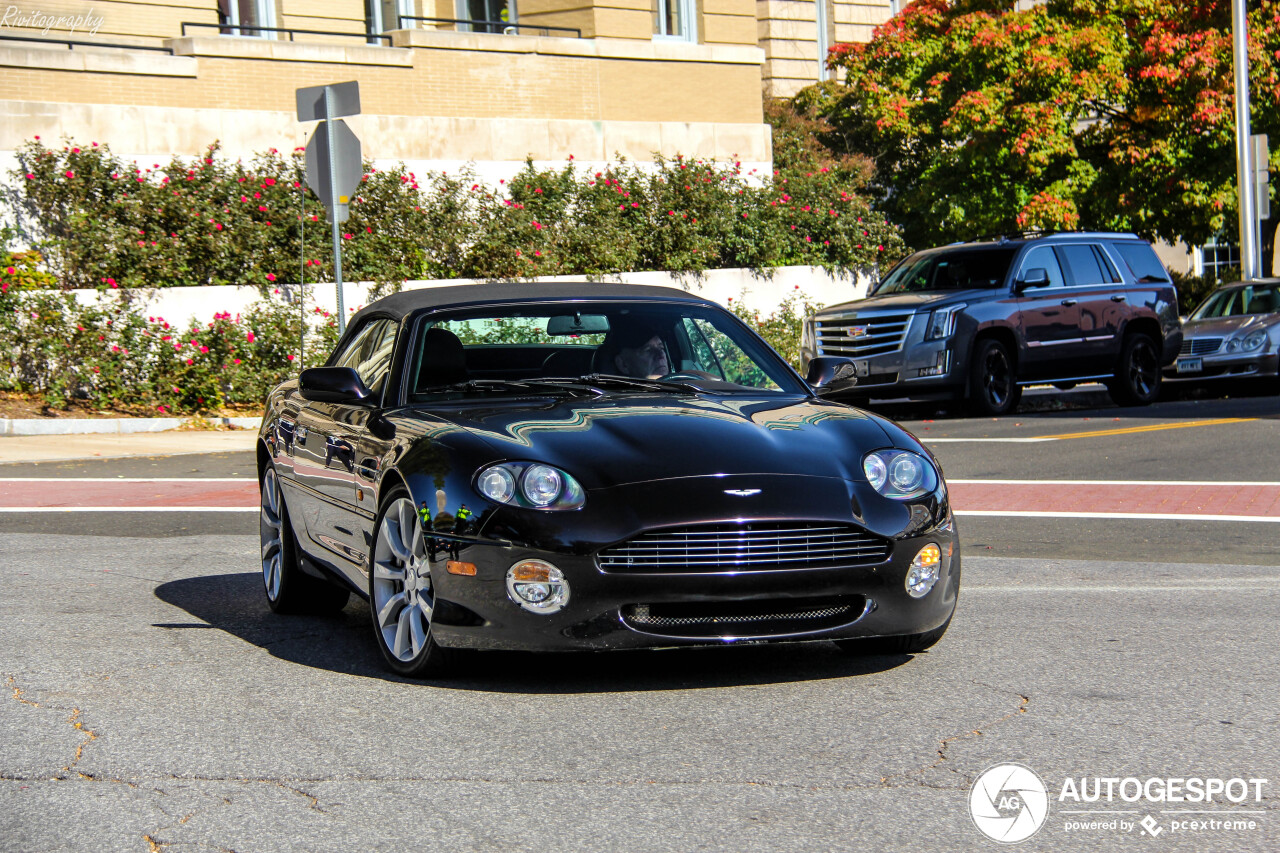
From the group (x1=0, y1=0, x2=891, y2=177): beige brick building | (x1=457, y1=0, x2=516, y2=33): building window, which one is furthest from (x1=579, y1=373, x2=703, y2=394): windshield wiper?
(x1=457, y1=0, x2=516, y2=33): building window

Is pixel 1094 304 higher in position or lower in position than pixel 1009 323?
higher

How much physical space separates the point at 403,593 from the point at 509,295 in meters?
1.57

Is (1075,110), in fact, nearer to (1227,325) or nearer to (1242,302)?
(1242,302)

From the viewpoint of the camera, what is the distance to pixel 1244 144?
24578mm

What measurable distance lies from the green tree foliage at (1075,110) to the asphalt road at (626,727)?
1874 cm

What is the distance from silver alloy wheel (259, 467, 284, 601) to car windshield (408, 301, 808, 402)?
1.34m

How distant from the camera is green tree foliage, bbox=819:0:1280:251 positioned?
84.8ft

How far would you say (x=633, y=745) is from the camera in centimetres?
499

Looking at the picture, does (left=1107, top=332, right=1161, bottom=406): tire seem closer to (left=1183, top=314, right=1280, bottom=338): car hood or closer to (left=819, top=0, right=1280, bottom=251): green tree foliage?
(left=1183, top=314, right=1280, bottom=338): car hood

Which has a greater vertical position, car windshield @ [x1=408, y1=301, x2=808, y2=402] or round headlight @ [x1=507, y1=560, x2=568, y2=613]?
car windshield @ [x1=408, y1=301, x2=808, y2=402]

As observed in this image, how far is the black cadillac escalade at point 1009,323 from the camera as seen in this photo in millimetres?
17953

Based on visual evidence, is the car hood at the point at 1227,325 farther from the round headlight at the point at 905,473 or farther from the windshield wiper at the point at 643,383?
the round headlight at the point at 905,473

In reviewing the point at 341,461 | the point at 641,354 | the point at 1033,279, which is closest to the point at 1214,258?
the point at 1033,279

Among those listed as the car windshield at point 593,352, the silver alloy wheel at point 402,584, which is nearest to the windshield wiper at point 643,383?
the car windshield at point 593,352
